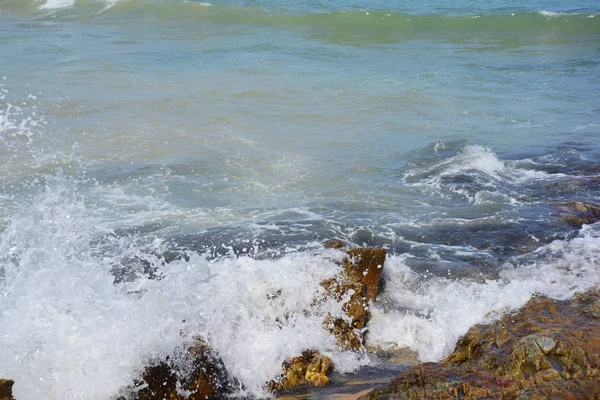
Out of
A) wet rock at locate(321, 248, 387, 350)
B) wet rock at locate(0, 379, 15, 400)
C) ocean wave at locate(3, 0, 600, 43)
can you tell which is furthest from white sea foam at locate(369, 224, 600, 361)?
ocean wave at locate(3, 0, 600, 43)

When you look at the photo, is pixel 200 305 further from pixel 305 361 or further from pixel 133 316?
pixel 305 361

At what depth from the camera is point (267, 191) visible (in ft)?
28.9

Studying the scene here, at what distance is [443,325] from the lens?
5.53 m

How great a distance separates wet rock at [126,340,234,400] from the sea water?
0.33 feet

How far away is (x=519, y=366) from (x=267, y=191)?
5236 mm

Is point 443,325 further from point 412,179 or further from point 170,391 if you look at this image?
point 412,179

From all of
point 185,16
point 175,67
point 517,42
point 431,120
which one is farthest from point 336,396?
point 185,16

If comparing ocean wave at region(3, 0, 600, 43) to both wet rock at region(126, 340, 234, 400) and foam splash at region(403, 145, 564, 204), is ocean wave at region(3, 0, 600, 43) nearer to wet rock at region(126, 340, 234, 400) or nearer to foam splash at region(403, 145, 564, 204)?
foam splash at region(403, 145, 564, 204)

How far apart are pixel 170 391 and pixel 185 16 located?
2107 cm

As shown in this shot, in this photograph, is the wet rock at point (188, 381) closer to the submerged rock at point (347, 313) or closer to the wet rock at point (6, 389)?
the submerged rock at point (347, 313)

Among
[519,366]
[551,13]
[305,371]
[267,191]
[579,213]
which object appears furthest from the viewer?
[551,13]

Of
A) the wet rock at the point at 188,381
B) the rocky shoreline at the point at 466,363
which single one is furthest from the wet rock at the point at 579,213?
the wet rock at the point at 188,381

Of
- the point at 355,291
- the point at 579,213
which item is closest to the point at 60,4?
the point at 579,213

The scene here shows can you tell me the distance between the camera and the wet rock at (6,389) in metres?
4.01
